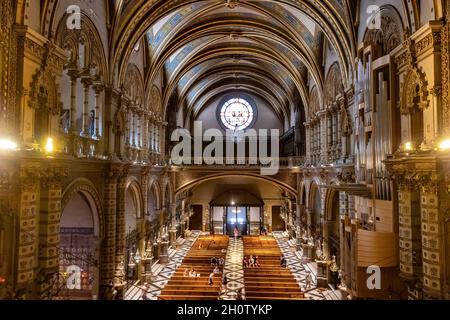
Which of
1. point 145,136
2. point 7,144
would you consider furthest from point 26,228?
point 145,136

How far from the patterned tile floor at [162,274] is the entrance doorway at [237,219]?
5.68m

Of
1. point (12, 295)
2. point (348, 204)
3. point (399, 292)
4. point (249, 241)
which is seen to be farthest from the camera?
point (249, 241)

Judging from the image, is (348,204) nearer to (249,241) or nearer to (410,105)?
(410,105)

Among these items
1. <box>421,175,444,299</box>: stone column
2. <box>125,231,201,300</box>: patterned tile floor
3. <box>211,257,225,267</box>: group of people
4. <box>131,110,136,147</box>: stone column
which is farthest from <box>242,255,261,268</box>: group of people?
<box>421,175,444,299</box>: stone column

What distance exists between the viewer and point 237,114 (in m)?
41.8

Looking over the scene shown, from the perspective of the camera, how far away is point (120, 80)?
17688 millimetres

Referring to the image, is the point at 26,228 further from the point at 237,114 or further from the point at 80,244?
the point at 237,114

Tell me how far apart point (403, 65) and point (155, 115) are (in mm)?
18039

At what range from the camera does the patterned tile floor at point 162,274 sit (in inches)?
749

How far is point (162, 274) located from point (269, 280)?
24.5ft

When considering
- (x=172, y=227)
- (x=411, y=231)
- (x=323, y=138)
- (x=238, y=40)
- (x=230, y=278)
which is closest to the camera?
(x=411, y=231)
